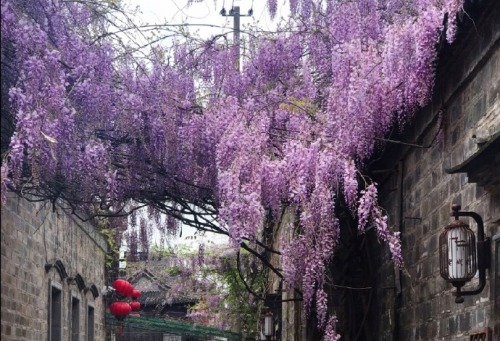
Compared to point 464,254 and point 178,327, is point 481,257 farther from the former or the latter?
point 178,327

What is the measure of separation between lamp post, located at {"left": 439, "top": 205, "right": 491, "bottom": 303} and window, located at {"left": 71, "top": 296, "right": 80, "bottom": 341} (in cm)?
803

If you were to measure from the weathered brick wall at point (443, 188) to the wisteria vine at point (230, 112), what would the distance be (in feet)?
0.69

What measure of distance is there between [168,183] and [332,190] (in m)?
1.68

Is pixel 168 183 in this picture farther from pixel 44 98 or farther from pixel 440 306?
pixel 440 306

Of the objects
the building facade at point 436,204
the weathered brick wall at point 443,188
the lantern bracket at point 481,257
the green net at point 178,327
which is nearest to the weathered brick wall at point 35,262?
the building facade at point 436,204

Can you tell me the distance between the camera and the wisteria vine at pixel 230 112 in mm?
5703

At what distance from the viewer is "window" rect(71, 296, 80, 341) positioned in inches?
460

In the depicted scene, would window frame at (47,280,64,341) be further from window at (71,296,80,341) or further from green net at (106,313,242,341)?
green net at (106,313,242,341)

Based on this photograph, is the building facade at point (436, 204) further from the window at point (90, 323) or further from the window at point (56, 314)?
the window at point (90, 323)

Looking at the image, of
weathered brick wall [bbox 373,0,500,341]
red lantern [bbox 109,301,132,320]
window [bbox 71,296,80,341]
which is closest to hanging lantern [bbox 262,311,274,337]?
red lantern [bbox 109,301,132,320]

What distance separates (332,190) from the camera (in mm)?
6797

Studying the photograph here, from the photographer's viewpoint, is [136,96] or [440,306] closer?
[440,306]

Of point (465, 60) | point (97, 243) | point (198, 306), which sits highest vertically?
point (465, 60)

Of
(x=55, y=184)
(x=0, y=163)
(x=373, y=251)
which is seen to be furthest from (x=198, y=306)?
(x=0, y=163)
